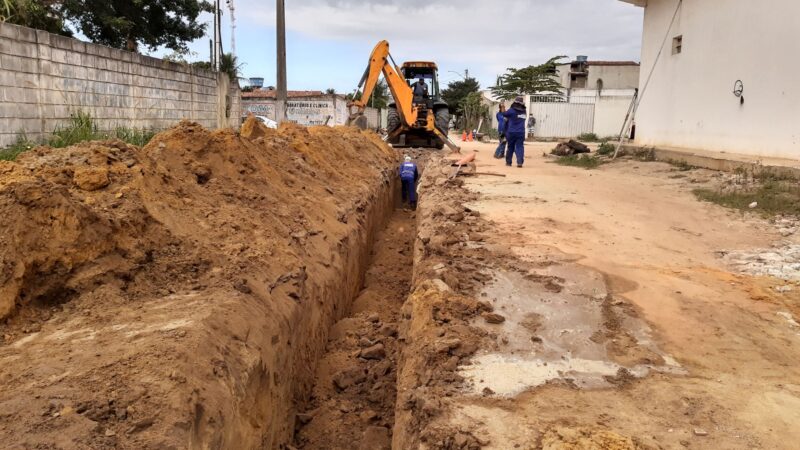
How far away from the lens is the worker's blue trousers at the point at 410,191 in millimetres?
12154

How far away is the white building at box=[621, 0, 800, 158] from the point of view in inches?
407

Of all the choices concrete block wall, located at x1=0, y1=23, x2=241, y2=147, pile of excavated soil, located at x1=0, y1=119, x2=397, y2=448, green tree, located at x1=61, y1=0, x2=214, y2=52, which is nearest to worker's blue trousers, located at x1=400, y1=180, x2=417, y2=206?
concrete block wall, located at x1=0, y1=23, x2=241, y2=147

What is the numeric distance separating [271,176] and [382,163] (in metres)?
5.94

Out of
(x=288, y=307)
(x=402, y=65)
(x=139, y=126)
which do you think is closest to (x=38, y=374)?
(x=288, y=307)

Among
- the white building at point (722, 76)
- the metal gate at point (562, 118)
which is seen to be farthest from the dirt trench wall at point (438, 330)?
the metal gate at point (562, 118)

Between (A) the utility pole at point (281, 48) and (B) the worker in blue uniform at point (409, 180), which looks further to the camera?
(A) the utility pole at point (281, 48)

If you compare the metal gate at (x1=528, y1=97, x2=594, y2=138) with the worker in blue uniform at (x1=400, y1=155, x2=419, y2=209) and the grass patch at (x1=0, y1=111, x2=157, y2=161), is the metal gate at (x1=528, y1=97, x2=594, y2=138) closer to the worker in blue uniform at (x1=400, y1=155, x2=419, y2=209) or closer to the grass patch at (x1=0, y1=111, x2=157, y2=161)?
the worker in blue uniform at (x1=400, y1=155, x2=419, y2=209)

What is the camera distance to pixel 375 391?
4.23 m

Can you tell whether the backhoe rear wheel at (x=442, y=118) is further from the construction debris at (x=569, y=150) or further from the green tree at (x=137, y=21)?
the green tree at (x=137, y=21)

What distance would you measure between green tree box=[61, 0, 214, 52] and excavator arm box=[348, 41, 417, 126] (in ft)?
30.0

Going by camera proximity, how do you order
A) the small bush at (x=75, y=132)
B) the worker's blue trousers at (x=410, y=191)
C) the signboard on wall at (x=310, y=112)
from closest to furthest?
the small bush at (x=75, y=132) < the worker's blue trousers at (x=410, y=191) < the signboard on wall at (x=310, y=112)

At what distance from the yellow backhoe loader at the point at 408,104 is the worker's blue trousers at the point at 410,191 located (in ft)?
9.88

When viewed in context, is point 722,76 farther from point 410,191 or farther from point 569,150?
Result: point 410,191

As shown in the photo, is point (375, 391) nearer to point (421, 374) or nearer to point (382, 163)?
point (421, 374)
